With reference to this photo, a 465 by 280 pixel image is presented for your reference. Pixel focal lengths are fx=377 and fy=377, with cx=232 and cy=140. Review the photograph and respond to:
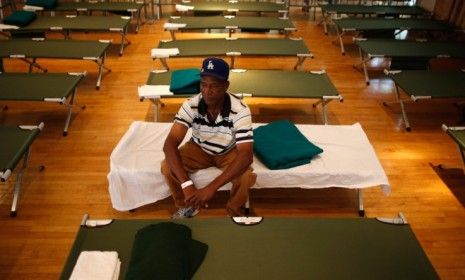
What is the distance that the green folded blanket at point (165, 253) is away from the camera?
1529mm

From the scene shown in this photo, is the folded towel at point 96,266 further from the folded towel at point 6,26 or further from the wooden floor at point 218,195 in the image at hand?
the folded towel at point 6,26

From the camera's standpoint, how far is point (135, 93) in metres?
3.98

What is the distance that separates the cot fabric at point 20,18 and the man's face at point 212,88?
384cm

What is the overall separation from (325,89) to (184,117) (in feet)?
5.36

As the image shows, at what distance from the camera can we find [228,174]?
2.11 metres

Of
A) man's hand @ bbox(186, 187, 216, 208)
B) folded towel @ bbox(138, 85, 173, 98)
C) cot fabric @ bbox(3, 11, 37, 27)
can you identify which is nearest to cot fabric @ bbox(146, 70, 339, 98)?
folded towel @ bbox(138, 85, 173, 98)

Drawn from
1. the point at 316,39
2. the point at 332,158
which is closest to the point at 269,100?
the point at 332,158

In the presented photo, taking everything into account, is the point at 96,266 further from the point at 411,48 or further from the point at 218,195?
the point at 411,48

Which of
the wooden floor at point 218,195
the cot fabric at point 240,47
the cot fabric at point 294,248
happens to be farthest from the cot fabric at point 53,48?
the cot fabric at point 294,248

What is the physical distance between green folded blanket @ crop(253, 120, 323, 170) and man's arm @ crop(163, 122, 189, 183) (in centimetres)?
56

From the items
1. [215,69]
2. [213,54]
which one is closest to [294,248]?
[215,69]

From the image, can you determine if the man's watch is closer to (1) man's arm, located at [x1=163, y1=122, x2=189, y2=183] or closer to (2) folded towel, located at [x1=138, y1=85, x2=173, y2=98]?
(1) man's arm, located at [x1=163, y1=122, x2=189, y2=183]

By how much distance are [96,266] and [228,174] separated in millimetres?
825

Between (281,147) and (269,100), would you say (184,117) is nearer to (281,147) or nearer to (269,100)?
(281,147)
